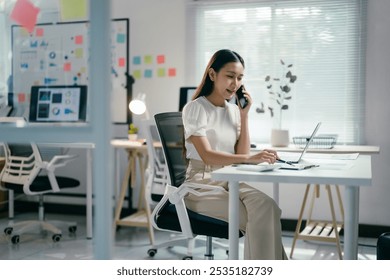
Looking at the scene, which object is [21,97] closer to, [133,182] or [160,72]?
[133,182]

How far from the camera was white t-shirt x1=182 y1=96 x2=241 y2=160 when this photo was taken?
2.17 meters

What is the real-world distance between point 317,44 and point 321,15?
209mm

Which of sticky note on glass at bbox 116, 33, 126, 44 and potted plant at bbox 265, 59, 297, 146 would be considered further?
sticky note on glass at bbox 116, 33, 126, 44

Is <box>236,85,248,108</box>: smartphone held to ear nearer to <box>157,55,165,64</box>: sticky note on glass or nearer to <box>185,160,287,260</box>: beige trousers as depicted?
<box>185,160,287,260</box>: beige trousers

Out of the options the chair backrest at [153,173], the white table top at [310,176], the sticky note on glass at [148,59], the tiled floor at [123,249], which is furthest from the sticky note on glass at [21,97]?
the sticky note on glass at [148,59]

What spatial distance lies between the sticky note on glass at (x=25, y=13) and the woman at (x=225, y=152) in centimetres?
105

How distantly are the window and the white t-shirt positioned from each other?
5.04 feet

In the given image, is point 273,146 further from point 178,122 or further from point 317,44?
point 178,122

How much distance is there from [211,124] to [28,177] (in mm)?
1680

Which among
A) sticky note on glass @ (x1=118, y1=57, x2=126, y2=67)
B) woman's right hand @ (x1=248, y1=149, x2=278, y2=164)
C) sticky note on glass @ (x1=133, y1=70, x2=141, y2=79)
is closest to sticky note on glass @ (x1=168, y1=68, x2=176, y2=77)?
sticky note on glass @ (x1=133, y1=70, x2=141, y2=79)

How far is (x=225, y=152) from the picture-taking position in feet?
7.14

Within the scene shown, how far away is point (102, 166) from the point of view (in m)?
0.98
